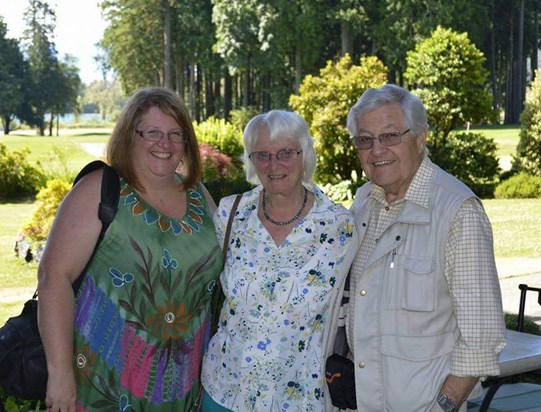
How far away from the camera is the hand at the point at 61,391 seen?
2.66 metres

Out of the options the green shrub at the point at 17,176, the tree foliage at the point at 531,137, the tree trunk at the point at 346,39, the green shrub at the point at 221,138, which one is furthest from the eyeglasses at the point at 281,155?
the tree trunk at the point at 346,39

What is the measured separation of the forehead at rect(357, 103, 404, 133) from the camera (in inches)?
104

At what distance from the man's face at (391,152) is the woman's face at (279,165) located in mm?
322

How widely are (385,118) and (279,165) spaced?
472 millimetres

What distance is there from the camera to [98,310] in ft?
8.98

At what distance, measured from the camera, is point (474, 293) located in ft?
8.04

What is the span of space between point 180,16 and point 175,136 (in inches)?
1810

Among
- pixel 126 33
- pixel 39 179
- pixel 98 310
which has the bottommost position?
pixel 39 179

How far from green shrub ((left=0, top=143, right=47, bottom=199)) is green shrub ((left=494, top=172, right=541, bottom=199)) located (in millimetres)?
13038

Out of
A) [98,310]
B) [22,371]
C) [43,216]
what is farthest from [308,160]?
[43,216]

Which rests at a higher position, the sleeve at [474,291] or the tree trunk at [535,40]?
the tree trunk at [535,40]

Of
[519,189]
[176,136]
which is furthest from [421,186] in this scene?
[519,189]

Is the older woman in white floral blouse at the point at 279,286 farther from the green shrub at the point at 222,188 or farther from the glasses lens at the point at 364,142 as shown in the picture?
the green shrub at the point at 222,188

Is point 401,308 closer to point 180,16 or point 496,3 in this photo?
point 180,16
